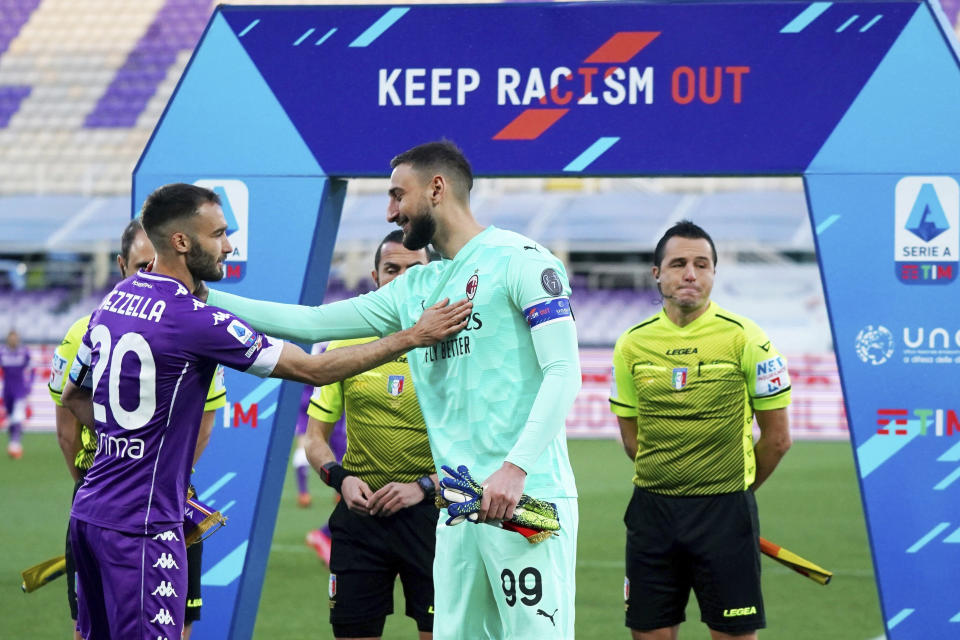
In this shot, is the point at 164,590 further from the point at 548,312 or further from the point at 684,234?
the point at 684,234

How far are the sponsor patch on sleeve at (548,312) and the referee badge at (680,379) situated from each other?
159cm

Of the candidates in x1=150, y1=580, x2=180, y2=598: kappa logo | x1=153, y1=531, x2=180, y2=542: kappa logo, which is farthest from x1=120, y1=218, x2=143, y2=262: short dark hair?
x1=150, y1=580, x2=180, y2=598: kappa logo

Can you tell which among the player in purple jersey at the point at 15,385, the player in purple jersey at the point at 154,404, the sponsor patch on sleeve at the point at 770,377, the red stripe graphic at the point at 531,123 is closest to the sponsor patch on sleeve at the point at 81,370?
the player in purple jersey at the point at 154,404

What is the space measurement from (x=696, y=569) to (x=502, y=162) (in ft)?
5.66

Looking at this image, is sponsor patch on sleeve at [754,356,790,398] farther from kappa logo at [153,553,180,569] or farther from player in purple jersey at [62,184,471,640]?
kappa logo at [153,553,180,569]

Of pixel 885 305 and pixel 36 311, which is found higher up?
pixel 36 311

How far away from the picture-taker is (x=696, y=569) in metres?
4.84

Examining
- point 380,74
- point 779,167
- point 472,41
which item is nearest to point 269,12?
point 380,74

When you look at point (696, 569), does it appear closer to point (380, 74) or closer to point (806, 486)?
point (380, 74)

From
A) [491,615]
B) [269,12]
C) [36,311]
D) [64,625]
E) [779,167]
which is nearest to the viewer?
[491,615]

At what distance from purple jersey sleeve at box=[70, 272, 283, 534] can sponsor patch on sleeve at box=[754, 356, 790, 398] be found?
2075 millimetres

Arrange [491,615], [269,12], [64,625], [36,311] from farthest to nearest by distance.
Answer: [36,311] → [64,625] → [269,12] → [491,615]

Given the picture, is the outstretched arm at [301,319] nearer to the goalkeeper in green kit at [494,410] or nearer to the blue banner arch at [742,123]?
the goalkeeper in green kit at [494,410]

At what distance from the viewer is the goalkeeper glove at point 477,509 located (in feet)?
10.7
